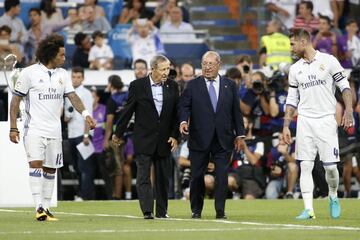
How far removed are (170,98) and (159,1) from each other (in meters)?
13.4

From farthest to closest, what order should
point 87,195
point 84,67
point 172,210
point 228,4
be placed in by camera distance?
point 228,4 < point 84,67 < point 87,195 < point 172,210

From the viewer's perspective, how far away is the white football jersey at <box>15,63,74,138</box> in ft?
52.1

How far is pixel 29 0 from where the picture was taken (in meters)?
28.3

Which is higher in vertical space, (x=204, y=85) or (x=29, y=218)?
(x=204, y=85)

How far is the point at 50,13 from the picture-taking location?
2753 cm

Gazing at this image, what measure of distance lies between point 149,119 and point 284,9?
1280 cm

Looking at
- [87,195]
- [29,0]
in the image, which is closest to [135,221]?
[87,195]

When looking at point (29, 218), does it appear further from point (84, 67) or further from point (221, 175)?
point (84, 67)

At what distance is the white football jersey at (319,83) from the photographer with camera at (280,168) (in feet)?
24.6

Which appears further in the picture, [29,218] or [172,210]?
[172,210]

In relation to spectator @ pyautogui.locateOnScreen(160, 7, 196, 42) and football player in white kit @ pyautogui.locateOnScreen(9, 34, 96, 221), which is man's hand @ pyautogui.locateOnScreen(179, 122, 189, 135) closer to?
football player in white kit @ pyautogui.locateOnScreen(9, 34, 96, 221)

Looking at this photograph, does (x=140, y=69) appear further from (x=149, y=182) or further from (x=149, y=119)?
(x=149, y=182)

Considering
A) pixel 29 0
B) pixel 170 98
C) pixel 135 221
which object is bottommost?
pixel 135 221

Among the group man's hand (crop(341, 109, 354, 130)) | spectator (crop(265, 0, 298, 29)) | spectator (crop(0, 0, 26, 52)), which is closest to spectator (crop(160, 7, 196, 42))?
spectator (crop(265, 0, 298, 29))
